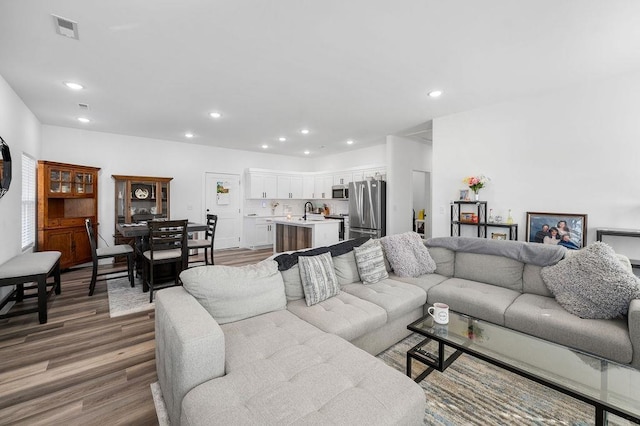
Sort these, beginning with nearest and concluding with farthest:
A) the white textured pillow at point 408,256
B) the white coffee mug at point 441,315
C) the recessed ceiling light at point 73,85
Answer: the white coffee mug at point 441,315, the white textured pillow at point 408,256, the recessed ceiling light at point 73,85

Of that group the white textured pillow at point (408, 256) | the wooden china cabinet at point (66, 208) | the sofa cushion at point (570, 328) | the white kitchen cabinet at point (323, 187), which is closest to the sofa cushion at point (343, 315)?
the white textured pillow at point (408, 256)

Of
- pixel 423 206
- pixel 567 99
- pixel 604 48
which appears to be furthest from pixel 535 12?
pixel 423 206

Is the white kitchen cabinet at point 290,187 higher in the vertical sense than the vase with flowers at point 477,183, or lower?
higher

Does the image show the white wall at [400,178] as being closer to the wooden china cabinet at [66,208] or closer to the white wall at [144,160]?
the white wall at [144,160]

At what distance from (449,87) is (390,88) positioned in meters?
0.75

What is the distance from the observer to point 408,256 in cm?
316

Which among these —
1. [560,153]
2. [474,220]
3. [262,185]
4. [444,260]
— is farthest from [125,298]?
[560,153]

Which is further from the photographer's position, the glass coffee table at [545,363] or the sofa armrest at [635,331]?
the sofa armrest at [635,331]

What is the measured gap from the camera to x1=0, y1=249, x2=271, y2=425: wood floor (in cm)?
172

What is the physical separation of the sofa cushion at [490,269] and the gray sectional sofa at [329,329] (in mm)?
10

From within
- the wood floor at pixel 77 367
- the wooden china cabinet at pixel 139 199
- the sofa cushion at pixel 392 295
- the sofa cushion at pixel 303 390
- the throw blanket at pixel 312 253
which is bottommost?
the wood floor at pixel 77 367

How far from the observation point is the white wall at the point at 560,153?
3.27 meters

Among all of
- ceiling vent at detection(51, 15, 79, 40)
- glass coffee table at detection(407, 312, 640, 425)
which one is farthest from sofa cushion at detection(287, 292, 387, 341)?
ceiling vent at detection(51, 15, 79, 40)

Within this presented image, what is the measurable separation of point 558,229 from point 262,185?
6.41 metres
